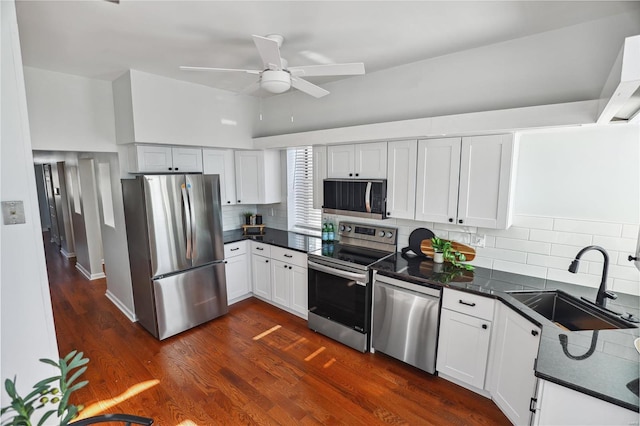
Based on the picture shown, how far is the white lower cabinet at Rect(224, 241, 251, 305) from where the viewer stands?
12.5ft

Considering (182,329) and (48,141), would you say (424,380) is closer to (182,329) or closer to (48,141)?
(182,329)

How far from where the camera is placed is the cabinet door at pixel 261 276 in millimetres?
3854

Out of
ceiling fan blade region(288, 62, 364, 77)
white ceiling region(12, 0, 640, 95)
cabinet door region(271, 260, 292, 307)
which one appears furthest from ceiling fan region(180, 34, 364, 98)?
cabinet door region(271, 260, 292, 307)

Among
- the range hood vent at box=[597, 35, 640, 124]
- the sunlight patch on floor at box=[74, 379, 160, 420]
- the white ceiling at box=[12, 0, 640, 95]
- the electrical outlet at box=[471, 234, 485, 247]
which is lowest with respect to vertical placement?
the sunlight patch on floor at box=[74, 379, 160, 420]

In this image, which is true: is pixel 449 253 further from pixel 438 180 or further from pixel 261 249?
pixel 261 249


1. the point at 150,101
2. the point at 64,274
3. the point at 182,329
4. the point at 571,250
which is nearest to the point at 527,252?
the point at 571,250

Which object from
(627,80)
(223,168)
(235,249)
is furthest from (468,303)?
(223,168)

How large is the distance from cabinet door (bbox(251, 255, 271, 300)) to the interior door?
935mm

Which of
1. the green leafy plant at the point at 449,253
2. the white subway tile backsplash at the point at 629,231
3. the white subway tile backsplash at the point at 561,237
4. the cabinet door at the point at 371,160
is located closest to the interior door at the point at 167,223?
the cabinet door at the point at 371,160

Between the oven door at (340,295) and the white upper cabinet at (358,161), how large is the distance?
98 centimetres

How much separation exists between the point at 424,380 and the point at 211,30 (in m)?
3.19

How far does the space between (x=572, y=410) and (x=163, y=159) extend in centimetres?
383

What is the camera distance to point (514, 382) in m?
2.05

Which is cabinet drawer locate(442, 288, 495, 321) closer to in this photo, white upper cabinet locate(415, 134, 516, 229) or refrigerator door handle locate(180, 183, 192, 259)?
white upper cabinet locate(415, 134, 516, 229)
